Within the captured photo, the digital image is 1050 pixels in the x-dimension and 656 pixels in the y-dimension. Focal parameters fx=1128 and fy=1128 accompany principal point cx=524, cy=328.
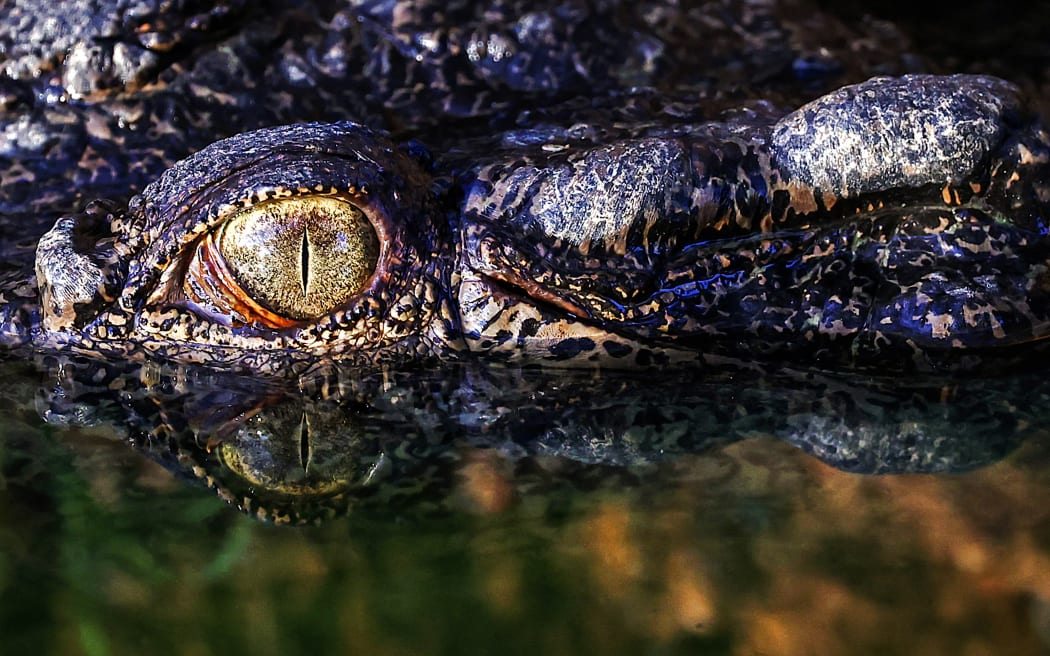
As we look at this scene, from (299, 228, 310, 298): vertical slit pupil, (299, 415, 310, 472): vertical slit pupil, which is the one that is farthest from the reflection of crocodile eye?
(299, 415, 310, 472): vertical slit pupil

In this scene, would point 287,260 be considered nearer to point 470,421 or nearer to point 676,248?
point 470,421

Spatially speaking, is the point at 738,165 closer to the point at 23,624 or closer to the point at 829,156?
the point at 829,156

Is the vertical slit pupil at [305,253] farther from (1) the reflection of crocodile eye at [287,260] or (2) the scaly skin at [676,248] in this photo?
(2) the scaly skin at [676,248]

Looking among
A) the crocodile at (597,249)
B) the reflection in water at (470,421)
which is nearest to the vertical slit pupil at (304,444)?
the reflection in water at (470,421)

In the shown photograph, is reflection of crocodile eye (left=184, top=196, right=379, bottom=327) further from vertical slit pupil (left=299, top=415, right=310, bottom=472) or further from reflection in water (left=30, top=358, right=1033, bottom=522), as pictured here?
vertical slit pupil (left=299, top=415, right=310, bottom=472)

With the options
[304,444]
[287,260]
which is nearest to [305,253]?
[287,260]
